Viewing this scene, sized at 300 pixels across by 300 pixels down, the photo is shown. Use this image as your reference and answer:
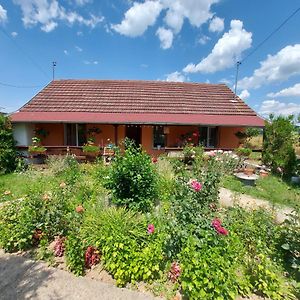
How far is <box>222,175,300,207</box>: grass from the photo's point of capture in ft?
22.0

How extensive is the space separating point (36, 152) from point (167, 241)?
32.7 feet

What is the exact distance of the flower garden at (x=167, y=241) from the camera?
2.88 meters

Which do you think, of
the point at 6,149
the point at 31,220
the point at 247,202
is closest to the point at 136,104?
the point at 6,149

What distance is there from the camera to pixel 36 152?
11008 mm

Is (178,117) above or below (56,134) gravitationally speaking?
above

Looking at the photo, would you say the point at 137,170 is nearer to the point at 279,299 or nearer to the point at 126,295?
the point at 126,295

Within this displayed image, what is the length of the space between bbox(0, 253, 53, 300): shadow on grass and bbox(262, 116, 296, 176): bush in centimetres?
979

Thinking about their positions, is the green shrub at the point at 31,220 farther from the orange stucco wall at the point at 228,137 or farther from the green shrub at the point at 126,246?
the orange stucco wall at the point at 228,137

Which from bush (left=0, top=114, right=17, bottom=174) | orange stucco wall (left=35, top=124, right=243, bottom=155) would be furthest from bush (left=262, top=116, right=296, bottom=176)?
bush (left=0, top=114, right=17, bottom=174)

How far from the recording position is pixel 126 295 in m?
2.97

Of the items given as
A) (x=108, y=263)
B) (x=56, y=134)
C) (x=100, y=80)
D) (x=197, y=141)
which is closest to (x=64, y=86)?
(x=100, y=80)

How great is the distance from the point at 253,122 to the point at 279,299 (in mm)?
11268

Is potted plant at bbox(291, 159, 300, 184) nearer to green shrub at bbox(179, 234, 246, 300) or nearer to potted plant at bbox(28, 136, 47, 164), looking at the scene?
green shrub at bbox(179, 234, 246, 300)

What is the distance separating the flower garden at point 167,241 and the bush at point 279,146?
6547mm
